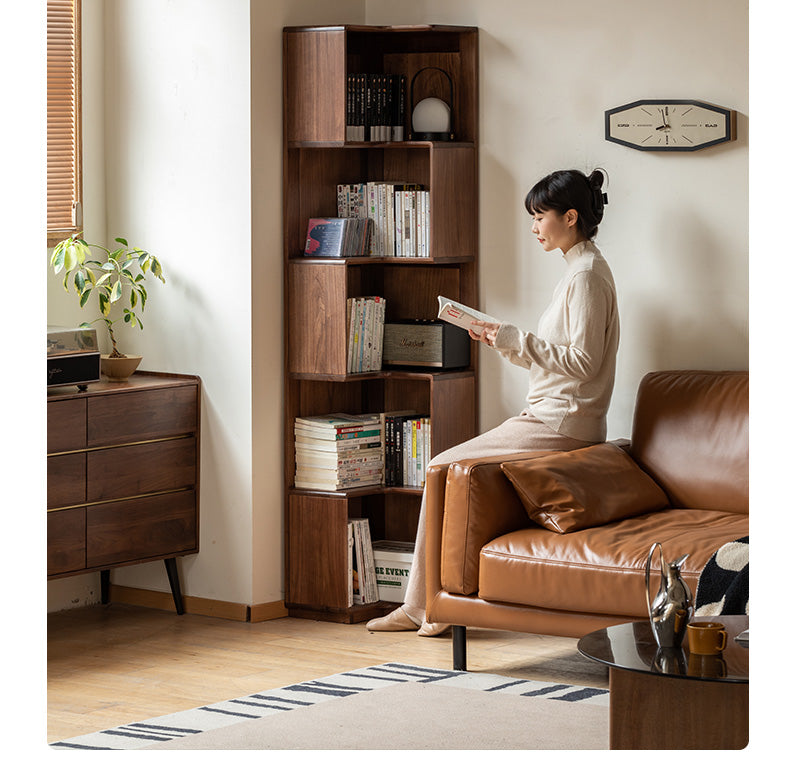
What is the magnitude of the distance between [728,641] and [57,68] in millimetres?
3289

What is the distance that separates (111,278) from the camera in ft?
17.0

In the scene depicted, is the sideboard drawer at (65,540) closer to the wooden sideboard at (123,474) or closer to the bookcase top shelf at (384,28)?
the wooden sideboard at (123,474)

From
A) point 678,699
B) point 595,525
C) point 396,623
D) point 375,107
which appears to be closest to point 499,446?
point 595,525

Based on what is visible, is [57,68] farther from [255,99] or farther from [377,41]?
[377,41]

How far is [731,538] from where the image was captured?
3.88 m

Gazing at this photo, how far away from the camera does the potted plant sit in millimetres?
4832

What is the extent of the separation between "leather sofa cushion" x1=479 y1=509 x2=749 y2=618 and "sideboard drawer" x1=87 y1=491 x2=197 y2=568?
1348 millimetres

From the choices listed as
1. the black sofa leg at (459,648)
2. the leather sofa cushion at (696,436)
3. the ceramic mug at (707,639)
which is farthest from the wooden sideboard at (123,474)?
the ceramic mug at (707,639)

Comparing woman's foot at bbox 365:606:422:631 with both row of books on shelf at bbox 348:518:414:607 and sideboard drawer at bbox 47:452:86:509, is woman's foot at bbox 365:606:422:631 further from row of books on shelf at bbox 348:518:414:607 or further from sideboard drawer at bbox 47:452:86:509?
sideboard drawer at bbox 47:452:86:509

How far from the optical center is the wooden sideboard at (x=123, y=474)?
456 centimetres

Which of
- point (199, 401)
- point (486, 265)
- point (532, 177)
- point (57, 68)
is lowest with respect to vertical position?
point (199, 401)

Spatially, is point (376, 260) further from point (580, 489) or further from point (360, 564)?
point (580, 489)
